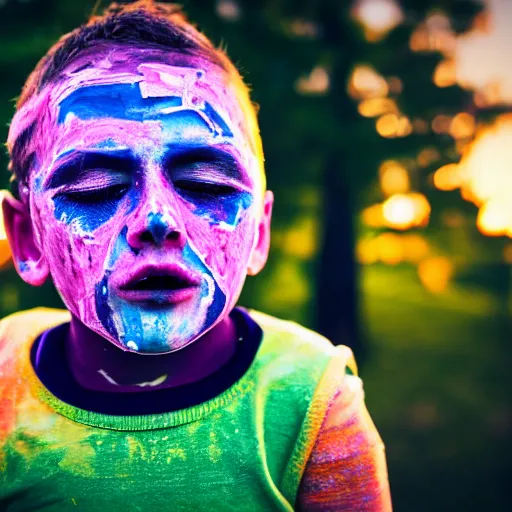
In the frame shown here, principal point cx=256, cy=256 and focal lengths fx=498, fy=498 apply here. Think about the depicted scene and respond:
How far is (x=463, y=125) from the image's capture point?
216 inches

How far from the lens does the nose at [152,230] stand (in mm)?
1100

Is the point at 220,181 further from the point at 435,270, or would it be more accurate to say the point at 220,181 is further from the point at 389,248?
the point at 435,270

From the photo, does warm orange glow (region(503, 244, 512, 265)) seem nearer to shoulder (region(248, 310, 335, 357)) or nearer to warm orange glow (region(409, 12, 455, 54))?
warm orange glow (region(409, 12, 455, 54))

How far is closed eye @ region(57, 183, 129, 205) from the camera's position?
1166mm

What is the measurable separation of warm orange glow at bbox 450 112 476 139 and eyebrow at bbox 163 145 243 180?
4.82m

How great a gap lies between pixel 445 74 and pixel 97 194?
5.22 m

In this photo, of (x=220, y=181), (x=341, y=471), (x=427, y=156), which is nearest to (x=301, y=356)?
(x=341, y=471)

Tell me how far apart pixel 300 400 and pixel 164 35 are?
1.03 m

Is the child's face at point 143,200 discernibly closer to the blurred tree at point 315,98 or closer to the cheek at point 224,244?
the cheek at point 224,244

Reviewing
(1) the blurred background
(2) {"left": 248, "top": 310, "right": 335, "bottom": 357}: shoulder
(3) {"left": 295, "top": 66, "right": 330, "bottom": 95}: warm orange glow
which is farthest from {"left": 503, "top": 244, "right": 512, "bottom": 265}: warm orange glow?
(2) {"left": 248, "top": 310, "right": 335, "bottom": 357}: shoulder

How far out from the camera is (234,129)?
4.12 ft

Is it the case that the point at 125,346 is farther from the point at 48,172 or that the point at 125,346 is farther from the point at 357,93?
Result: the point at 357,93

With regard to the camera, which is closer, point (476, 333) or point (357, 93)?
point (357, 93)

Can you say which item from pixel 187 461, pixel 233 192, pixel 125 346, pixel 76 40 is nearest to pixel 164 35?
pixel 76 40
